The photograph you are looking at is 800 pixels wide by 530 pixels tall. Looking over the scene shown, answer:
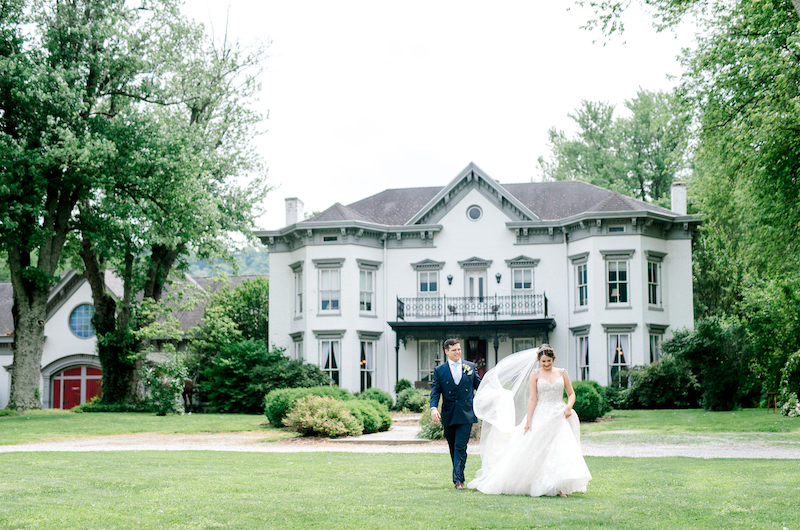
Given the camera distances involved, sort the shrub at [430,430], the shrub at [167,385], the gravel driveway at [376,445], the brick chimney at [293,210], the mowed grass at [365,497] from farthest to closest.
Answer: the brick chimney at [293,210] → the shrub at [167,385] → the shrub at [430,430] → the gravel driveway at [376,445] → the mowed grass at [365,497]

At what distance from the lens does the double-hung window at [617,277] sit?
31297mm

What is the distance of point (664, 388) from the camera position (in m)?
29.0

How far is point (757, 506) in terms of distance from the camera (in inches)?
307

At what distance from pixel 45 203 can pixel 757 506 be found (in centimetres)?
2543

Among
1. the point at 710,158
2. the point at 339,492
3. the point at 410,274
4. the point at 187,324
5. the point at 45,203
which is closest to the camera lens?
the point at 339,492

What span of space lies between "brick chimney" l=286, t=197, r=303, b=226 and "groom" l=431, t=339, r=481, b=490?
1035 inches

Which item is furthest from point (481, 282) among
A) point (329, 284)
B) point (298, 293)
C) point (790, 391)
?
point (790, 391)

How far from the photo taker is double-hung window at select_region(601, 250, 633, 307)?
31.3 meters

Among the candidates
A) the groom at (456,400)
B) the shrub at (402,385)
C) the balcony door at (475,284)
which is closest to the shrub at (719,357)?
the balcony door at (475,284)

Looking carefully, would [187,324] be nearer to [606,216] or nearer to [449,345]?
[606,216]

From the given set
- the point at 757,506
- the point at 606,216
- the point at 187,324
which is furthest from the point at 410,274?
the point at 757,506

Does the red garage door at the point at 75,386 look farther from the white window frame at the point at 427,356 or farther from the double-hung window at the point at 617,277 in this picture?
the double-hung window at the point at 617,277

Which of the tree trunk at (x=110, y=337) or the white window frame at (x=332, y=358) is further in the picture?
the white window frame at (x=332, y=358)

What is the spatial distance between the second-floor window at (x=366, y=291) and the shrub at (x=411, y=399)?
4.25m
